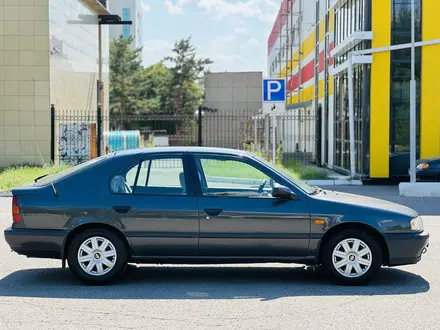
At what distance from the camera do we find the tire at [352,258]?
25.6 feet

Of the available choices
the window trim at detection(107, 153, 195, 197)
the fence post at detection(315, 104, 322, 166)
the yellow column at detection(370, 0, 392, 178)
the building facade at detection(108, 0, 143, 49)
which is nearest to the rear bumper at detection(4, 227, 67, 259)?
the window trim at detection(107, 153, 195, 197)

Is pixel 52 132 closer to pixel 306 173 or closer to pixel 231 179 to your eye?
pixel 306 173

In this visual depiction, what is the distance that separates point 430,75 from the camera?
21578 mm

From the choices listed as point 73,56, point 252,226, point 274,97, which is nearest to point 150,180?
point 252,226

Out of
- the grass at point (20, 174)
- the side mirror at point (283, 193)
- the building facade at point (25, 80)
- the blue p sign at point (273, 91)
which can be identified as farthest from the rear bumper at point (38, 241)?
the building facade at point (25, 80)

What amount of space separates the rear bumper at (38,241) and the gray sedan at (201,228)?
1cm

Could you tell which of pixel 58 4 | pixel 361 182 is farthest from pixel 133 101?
pixel 361 182

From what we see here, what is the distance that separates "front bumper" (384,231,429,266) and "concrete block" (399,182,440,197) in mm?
10926

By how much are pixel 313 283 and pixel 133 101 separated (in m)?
69.2

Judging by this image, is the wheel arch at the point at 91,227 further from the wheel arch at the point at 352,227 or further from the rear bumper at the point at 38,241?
the wheel arch at the point at 352,227

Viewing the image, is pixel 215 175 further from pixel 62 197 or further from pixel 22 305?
pixel 22 305

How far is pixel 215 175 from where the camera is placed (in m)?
8.05

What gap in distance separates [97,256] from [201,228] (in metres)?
1.14

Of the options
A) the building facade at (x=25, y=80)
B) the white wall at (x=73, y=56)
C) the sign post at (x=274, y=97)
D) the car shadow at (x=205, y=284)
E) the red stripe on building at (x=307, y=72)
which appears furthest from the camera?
the red stripe on building at (x=307, y=72)
